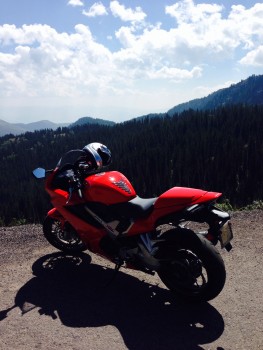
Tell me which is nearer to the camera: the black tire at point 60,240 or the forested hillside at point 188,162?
the black tire at point 60,240

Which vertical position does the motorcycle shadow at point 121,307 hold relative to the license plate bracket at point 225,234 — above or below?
below

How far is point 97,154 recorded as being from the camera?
243 inches

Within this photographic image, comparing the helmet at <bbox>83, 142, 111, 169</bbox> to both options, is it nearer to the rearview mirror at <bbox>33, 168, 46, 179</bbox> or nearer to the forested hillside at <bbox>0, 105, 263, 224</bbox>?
the rearview mirror at <bbox>33, 168, 46, 179</bbox>

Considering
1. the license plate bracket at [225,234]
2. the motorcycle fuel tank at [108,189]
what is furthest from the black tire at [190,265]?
the motorcycle fuel tank at [108,189]

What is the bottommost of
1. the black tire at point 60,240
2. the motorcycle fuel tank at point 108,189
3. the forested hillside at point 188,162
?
the forested hillside at point 188,162

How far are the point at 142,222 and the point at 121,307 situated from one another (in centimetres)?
143

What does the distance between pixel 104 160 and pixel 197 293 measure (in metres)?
3.01

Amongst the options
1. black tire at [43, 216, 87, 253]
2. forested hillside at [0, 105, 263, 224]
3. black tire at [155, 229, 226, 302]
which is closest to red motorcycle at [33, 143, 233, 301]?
black tire at [155, 229, 226, 302]

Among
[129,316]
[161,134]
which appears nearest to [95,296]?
[129,316]

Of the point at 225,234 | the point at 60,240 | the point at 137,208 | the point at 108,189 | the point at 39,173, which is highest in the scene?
the point at 39,173

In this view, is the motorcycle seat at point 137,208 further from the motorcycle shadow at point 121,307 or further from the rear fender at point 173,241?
the motorcycle shadow at point 121,307

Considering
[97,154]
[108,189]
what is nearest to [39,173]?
[97,154]

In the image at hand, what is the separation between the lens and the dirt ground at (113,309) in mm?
4410

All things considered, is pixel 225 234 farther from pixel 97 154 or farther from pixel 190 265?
pixel 97 154
